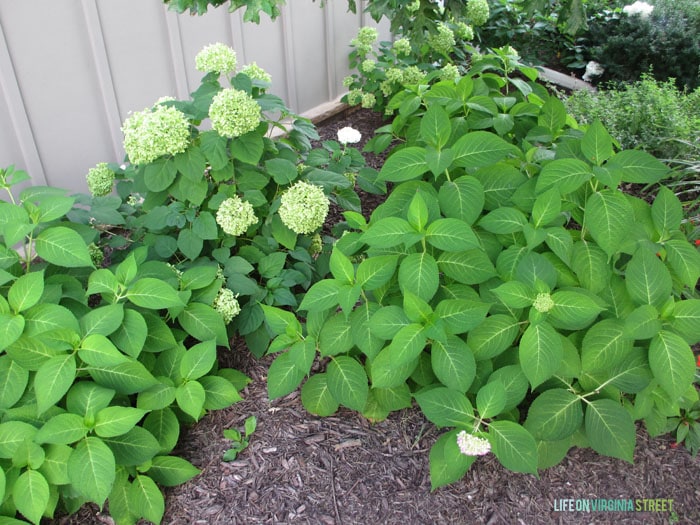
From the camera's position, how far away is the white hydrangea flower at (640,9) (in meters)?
5.62

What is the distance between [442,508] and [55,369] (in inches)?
51.6

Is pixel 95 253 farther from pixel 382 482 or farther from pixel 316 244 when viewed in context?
pixel 382 482

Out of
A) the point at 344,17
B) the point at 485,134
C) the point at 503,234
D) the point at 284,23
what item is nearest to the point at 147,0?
the point at 284,23

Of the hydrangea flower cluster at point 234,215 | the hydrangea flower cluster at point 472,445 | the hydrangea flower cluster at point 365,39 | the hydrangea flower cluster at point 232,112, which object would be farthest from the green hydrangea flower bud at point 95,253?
the hydrangea flower cluster at point 365,39

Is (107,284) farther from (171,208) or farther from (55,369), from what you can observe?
(171,208)

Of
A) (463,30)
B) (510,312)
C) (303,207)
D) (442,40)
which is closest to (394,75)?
(442,40)

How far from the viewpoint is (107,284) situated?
1.95m

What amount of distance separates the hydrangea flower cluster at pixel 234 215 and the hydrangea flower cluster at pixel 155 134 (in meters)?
0.30

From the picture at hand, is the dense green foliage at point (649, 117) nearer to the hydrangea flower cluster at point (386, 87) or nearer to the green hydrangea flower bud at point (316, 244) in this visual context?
the hydrangea flower cluster at point (386, 87)

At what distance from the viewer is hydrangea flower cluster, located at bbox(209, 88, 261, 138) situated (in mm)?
2246

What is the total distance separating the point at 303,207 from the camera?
2.37 m

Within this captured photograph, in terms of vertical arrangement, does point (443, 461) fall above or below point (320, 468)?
above

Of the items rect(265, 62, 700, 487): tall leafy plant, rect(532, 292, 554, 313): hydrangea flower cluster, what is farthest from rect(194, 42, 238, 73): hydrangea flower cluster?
rect(532, 292, 554, 313): hydrangea flower cluster

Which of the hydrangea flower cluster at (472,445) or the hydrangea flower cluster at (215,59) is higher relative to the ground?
the hydrangea flower cluster at (215,59)
